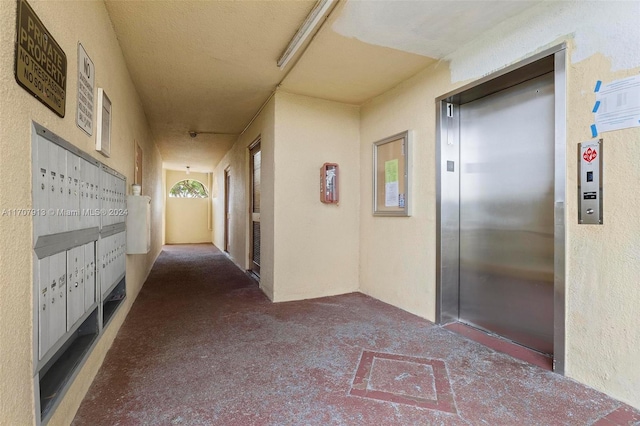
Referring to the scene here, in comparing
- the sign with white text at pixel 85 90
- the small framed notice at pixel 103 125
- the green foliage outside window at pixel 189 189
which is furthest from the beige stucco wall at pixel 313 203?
the green foliage outside window at pixel 189 189

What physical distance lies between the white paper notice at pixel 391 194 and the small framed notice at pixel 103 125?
102 inches

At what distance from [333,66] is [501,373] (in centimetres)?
280

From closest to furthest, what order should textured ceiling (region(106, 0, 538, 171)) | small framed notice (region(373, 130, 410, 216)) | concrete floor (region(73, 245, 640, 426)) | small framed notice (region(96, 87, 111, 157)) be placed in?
concrete floor (region(73, 245, 640, 426)) < small framed notice (region(96, 87, 111, 157)) < textured ceiling (region(106, 0, 538, 171)) < small framed notice (region(373, 130, 410, 216))

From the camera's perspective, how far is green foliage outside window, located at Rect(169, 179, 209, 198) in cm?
1077

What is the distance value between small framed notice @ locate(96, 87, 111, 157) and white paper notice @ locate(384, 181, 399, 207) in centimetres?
258

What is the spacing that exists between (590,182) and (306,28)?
2136 mm

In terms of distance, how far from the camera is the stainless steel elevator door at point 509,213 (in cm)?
226

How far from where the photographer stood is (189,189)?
1132 cm

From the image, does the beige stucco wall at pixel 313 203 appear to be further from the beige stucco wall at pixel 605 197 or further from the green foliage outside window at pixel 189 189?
the green foliage outside window at pixel 189 189

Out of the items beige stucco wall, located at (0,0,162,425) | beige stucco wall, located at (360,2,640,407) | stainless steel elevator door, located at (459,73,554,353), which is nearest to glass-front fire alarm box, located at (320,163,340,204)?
stainless steel elevator door, located at (459,73,554,353)

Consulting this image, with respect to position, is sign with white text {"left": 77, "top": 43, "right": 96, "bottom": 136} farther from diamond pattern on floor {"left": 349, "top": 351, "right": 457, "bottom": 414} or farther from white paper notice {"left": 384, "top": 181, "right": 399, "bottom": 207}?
white paper notice {"left": 384, "top": 181, "right": 399, "bottom": 207}

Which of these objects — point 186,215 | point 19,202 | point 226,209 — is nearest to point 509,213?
point 19,202

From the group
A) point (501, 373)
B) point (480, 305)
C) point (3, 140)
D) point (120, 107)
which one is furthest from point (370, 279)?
point (3, 140)

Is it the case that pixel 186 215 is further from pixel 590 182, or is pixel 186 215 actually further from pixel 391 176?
pixel 590 182
